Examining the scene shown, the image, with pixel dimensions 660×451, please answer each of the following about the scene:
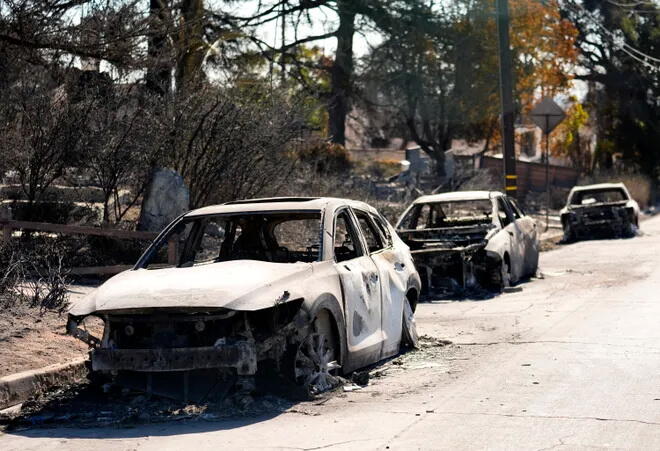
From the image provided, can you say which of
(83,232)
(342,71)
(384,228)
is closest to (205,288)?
(384,228)

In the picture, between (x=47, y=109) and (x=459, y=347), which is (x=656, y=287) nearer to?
(x=459, y=347)

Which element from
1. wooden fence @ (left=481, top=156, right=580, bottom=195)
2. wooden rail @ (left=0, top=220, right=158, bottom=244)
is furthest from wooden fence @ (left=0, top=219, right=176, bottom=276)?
wooden fence @ (left=481, top=156, right=580, bottom=195)

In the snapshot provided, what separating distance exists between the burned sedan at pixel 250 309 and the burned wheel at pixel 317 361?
0.01 metres

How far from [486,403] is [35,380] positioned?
11.9ft

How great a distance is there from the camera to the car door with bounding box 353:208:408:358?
10.0 metres

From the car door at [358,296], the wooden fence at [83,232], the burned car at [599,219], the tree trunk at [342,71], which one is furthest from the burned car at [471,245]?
the tree trunk at [342,71]

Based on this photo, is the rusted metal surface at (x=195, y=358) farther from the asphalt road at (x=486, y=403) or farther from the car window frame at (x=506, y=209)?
the car window frame at (x=506, y=209)

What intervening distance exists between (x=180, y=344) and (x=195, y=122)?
10291 millimetres

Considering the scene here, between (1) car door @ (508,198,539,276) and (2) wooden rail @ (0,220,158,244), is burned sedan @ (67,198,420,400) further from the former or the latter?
(1) car door @ (508,198,539,276)

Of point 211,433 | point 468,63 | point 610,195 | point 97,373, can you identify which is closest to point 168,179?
point 97,373

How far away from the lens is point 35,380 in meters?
8.95

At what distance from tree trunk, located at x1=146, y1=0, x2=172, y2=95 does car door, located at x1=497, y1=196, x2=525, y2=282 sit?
19.0 ft

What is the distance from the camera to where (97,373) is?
328 inches

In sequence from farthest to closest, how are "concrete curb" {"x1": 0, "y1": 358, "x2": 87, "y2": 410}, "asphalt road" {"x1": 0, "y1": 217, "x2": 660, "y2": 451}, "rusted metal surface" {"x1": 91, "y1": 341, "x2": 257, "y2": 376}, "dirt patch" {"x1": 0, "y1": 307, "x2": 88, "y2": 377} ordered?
"dirt patch" {"x1": 0, "y1": 307, "x2": 88, "y2": 377}, "concrete curb" {"x1": 0, "y1": 358, "x2": 87, "y2": 410}, "rusted metal surface" {"x1": 91, "y1": 341, "x2": 257, "y2": 376}, "asphalt road" {"x1": 0, "y1": 217, "x2": 660, "y2": 451}
